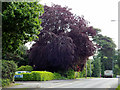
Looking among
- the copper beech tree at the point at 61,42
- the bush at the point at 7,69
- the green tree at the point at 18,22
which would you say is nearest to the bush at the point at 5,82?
the bush at the point at 7,69

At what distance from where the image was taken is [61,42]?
114 feet

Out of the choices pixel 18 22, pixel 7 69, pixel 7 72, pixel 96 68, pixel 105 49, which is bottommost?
pixel 96 68

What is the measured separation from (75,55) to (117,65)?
3022cm

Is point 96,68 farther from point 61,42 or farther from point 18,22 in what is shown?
point 18,22

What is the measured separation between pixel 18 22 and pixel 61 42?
66.6ft

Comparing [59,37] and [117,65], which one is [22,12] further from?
[59,37]

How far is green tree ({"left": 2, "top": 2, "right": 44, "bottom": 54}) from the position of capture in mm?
13922

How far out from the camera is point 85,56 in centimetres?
3894

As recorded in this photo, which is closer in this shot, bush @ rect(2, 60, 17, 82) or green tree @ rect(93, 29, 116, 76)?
bush @ rect(2, 60, 17, 82)

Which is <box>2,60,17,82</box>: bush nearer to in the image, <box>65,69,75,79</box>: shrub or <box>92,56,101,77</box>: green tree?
<box>65,69,75,79</box>: shrub

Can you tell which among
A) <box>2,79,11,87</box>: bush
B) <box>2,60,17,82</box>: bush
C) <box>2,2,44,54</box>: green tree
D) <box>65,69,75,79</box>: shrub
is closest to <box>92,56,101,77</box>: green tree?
<box>65,69,75,79</box>: shrub

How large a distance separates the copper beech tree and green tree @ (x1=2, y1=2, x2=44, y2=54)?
17.5 m

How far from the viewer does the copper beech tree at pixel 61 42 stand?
1361 inches

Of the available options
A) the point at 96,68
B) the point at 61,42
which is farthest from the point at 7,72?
the point at 96,68
